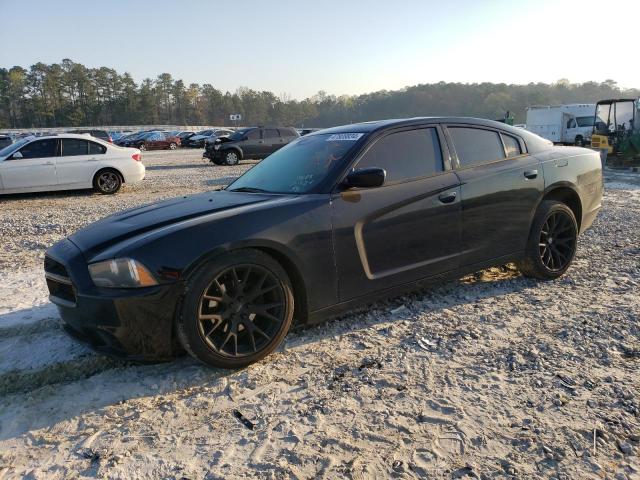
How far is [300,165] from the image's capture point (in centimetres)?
393

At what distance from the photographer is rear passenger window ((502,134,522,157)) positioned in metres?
4.48

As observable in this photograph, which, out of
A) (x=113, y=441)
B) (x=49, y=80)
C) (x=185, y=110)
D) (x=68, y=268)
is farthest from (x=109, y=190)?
(x=185, y=110)

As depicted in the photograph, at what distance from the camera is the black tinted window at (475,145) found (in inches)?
163

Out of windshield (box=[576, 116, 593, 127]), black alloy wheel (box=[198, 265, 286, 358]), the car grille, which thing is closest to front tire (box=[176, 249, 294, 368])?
black alloy wheel (box=[198, 265, 286, 358])

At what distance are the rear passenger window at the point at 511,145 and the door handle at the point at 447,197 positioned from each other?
0.98 meters

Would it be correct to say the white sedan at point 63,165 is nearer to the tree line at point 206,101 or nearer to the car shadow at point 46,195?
the car shadow at point 46,195

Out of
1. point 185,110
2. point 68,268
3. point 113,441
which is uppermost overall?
point 185,110

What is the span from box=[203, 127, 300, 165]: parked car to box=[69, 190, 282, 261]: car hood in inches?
650

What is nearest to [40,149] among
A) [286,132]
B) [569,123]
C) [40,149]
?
[40,149]

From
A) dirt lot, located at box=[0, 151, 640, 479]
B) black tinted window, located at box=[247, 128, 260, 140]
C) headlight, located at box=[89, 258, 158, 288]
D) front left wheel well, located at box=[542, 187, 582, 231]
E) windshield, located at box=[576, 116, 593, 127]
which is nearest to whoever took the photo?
dirt lot, located at box=[0, 151, 640, 479]

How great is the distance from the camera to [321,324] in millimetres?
3803

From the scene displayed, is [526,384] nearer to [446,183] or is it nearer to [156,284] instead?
[446,183]

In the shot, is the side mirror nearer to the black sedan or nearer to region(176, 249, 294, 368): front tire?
the black sedan

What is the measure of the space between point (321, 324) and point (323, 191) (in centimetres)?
109
